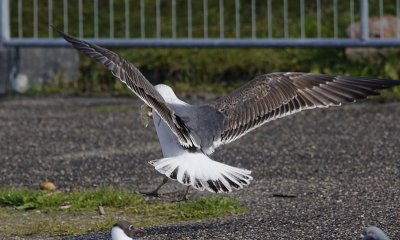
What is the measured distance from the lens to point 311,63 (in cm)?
1405

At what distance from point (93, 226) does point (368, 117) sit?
533 centimetres

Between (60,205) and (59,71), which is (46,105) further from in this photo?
(60,205)

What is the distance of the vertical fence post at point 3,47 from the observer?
1441cm

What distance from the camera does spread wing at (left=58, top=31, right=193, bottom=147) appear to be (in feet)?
26.3

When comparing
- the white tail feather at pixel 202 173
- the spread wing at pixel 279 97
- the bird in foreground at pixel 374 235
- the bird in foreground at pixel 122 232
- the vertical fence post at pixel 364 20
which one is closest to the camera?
the bird in foreground at pixel 374 235

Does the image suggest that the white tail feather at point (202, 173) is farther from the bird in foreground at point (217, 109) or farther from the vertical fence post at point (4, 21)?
the vertical fence post at point (4, 21)

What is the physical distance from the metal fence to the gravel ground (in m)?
0.90

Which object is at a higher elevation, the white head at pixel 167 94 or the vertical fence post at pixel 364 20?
the vertical fence post at pixel 364 20

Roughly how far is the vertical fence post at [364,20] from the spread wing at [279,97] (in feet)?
15.8

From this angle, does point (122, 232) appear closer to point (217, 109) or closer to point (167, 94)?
point (217, 109)

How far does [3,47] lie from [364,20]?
14.2 ft

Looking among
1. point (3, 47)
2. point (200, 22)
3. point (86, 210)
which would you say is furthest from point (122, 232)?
point (200, 22)

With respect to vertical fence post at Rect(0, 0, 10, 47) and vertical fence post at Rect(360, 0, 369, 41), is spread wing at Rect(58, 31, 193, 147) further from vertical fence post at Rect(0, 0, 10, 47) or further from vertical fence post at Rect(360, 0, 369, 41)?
vertical fence post at Rect(0, 0, 10, 47)

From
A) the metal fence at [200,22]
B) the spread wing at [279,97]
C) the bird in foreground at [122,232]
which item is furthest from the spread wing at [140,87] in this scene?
the metal fence at [200,22]
